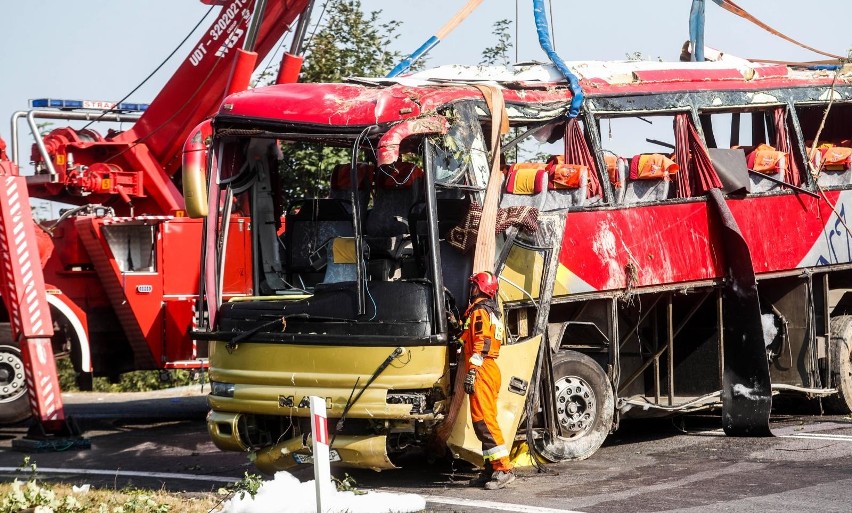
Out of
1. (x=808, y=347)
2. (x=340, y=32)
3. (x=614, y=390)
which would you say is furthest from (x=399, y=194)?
(x=340, y=32)

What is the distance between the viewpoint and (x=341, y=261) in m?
11.0

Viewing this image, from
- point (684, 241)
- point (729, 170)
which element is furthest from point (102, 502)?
point (729, 170)

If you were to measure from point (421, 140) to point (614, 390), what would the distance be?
3136mm

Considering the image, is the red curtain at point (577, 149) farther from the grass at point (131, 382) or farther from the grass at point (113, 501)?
the grass at point (131, 382)

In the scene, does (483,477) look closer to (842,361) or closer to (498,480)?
(498,480)

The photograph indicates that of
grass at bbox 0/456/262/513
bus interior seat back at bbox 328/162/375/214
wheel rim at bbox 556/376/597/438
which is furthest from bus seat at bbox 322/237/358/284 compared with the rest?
grass at bbox 0/456/262/513

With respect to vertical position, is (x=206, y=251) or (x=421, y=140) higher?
(x=421, y=140)

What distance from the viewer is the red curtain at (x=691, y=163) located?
12.2 meters

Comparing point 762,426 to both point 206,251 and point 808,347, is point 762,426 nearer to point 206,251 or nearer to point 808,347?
point 808,347

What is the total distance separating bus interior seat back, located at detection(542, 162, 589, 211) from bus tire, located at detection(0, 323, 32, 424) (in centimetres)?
704

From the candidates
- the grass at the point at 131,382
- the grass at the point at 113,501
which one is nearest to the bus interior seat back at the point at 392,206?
Answer: the grass at the point at 113,501

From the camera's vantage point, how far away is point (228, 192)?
11.2m

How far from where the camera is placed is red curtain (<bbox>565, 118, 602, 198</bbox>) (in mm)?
11648

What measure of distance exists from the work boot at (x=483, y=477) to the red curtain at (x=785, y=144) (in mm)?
5060
